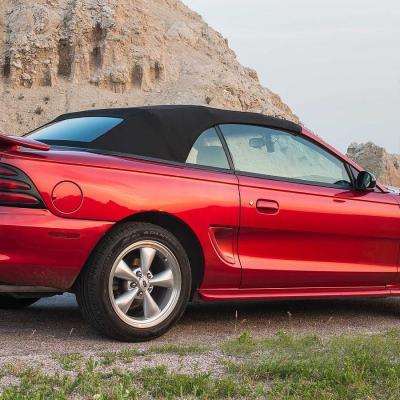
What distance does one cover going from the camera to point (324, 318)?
6.37 meters

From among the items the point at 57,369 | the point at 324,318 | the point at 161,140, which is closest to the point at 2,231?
the point at 57,369

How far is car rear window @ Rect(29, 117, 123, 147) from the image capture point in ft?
17.0

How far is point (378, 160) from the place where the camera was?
64.4 meters

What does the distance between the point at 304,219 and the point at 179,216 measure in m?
1.05

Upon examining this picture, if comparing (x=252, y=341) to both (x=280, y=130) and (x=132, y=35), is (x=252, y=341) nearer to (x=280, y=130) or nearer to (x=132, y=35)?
(x=280, y=130)

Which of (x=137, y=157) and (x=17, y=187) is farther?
(x=137, y=157)

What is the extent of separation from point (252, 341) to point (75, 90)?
61966 mm

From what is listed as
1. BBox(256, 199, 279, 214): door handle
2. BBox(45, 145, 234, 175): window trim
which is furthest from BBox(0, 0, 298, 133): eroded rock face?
BBox(45, 145, 234, 175): window trim

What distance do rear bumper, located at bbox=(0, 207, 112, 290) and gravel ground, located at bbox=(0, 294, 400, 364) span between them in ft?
1.47

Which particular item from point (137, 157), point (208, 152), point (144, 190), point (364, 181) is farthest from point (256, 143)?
point (144, 190)

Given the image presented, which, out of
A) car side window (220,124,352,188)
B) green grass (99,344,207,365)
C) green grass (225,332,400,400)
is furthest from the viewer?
car side window (220,124,352,188)

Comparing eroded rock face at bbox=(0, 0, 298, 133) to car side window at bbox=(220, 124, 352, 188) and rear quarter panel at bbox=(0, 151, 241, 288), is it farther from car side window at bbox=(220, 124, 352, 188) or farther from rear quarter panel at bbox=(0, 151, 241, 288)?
rear quarter panel at bbox=(0, 151, 241, 288)

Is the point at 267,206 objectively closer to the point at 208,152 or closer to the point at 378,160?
the point at 208,152

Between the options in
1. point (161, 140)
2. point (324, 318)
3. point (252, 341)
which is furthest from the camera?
point (324, 318)
